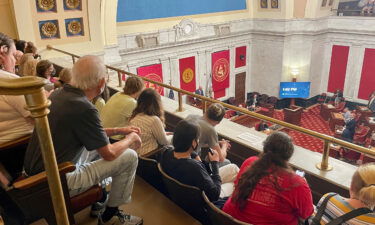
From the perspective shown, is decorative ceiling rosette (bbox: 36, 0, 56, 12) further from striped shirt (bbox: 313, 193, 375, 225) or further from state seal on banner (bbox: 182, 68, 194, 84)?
striped shirt (bbox: 313, 193, 375, 225)

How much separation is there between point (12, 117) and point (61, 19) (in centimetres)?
627

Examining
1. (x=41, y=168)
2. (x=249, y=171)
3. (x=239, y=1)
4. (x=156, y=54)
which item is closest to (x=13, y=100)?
(x=41, y=168)

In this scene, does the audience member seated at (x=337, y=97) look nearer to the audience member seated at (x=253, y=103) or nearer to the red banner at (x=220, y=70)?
the audience member seated at (x=253, y=103)

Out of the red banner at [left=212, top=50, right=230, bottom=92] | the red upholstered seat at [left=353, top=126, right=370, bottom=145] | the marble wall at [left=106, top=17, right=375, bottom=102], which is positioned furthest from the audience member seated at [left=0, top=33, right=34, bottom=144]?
the red banner at [left=212, top=50, right=230, bottom=92]

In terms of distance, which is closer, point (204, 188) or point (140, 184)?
point (204, 188)

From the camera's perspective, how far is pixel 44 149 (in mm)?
1242

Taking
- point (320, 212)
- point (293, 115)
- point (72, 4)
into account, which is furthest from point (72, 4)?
point (293, 115)

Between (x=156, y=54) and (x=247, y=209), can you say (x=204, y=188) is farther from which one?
(x=156, y=54)

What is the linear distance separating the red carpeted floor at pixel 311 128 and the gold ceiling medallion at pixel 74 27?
257 inches

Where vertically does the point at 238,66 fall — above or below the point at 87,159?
below

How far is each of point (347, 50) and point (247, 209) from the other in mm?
14599

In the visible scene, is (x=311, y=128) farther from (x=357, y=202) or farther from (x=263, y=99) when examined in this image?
(x=357, y=202)

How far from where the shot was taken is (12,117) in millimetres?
2137

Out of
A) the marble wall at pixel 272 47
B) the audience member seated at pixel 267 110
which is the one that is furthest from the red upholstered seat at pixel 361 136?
the marble wall at pixel 272 47
